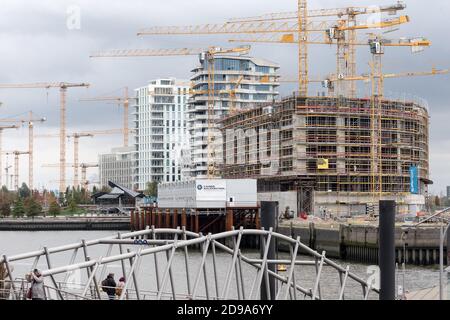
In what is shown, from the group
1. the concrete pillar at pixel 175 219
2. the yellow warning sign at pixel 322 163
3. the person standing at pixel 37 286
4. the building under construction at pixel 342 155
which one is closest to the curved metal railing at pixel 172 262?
the person standing at pixel 37 286

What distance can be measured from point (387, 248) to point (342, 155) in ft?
371

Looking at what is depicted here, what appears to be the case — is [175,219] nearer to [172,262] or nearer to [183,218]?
[183,218]

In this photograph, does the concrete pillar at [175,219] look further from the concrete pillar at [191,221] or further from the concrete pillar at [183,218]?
the concrete pillar at [191,221]

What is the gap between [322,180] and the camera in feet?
468

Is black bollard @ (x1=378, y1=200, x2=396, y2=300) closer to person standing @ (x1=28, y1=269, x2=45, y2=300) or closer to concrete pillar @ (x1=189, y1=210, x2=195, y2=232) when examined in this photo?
person standing @ (x1=28, y1=269, x2=45, y2=300)

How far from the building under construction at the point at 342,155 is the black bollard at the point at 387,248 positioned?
107 meters

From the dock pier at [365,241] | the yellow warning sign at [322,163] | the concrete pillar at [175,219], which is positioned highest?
the yellow warning sign at [322,163]

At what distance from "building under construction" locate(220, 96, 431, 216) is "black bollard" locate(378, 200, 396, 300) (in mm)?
107057

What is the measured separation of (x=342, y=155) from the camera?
143375 mm

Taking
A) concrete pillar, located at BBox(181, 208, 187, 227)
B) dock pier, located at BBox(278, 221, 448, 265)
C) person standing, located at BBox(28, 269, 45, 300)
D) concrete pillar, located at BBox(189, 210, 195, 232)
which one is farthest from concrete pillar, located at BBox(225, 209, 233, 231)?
person standing, located at BBox(28, 269, 45, 300)

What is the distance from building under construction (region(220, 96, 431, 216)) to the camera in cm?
14212

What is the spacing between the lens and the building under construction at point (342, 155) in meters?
142

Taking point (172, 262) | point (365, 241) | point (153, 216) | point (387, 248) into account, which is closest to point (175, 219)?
point (153, 216)

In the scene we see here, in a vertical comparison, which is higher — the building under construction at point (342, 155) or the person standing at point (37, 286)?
the building under construction at point (342, 155)
